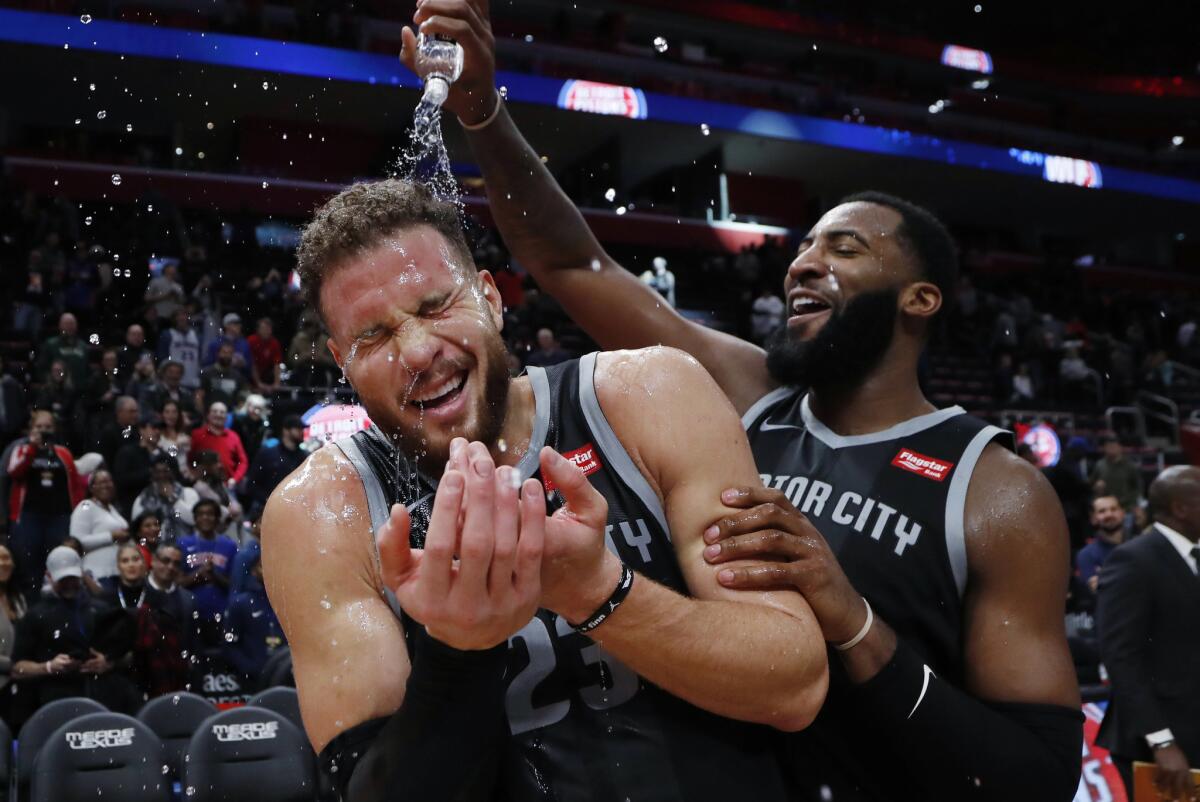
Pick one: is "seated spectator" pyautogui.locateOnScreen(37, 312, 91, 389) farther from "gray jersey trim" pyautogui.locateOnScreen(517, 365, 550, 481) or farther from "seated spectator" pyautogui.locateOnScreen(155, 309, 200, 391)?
"gray jersey trim" pyautogui.locateOnScreen(517, 365, 550, 481)

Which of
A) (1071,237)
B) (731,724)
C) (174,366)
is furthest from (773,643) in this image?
(1071,237)

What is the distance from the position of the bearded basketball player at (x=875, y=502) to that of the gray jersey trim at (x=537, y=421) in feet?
1.09

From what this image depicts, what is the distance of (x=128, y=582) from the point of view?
6855mm

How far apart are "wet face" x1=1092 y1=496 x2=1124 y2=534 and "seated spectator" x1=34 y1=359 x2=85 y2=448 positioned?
7.55 m

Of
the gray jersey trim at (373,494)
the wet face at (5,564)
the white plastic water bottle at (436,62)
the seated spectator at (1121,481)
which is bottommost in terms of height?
the wet face at (5,564)

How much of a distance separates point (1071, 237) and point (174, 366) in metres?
25.1

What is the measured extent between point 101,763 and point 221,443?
346 cm

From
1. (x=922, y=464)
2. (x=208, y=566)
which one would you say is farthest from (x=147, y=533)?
(x=922, y=464)

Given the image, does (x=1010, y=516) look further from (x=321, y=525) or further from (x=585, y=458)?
(x=321, y=525)

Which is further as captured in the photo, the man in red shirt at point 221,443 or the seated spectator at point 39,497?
the man in red shirt at point 221,443

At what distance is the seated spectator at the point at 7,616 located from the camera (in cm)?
616

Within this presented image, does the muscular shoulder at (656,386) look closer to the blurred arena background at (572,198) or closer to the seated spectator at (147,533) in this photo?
the blurred arena background at (572,198)

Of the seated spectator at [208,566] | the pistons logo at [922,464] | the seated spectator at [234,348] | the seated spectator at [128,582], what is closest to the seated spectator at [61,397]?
the seated spectator at [234,348]

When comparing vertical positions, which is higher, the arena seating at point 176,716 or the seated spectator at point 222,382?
the seated spectator at point 222,382
